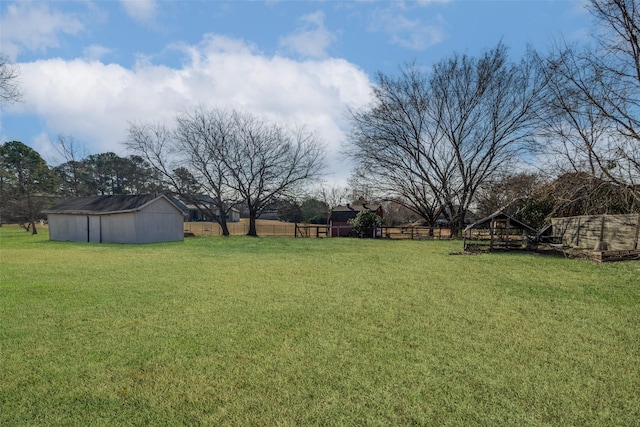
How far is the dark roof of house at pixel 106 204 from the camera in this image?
1878 centimetres

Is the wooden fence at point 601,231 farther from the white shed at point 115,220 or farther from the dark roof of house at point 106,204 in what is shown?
the dark roof of house at point 106,204

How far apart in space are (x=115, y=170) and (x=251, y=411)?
47007 millimetres

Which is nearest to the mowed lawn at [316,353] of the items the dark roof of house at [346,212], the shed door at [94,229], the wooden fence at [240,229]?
the shed door at [94,229]

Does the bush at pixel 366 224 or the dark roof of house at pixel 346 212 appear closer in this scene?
the bush at pixel 366 224

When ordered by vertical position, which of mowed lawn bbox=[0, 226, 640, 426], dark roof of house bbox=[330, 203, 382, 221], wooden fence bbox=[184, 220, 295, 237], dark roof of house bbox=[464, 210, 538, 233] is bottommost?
mowed lawn bbox=[0, 226, 640, 426]

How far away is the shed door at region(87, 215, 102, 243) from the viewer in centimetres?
1898

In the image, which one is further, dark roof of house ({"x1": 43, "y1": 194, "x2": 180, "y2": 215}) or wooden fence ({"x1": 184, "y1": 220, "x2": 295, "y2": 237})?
wooden fence ({"x1": 184, "y1": 220, "x2": 295, "y2": 237})

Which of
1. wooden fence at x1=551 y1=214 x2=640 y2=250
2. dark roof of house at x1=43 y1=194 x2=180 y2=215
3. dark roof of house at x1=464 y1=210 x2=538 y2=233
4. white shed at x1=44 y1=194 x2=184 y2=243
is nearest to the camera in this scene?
wooden fence at x1=551 y1=214 x2=640 y2=250

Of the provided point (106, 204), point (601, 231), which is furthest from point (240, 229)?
point (601, 231)

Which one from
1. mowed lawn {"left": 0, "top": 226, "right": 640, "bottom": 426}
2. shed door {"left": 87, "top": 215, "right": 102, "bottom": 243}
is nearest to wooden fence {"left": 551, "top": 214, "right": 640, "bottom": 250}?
mowed lawn {"left": 0, "top": 226, "right": 640, "bottom": 426}

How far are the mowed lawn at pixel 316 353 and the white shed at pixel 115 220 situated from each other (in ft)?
40.3

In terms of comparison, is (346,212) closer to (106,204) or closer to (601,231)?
(106,204)

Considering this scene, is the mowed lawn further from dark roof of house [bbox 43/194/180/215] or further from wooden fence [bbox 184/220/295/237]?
wooden fence [bbox 184/220/295/237]

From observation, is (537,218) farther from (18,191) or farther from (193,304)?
(18,191)
